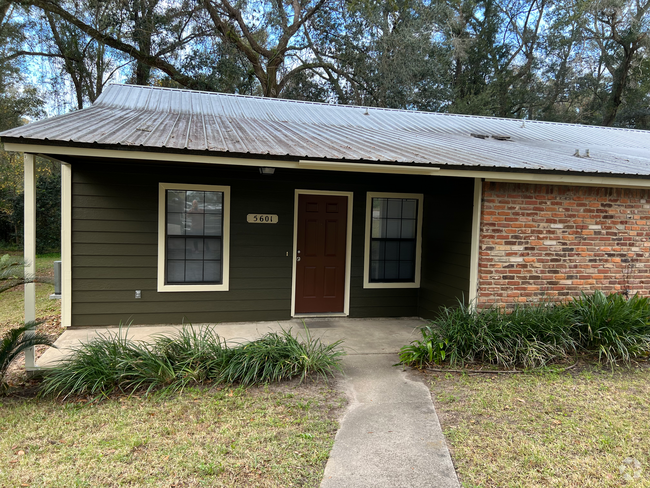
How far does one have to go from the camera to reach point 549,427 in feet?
12.3

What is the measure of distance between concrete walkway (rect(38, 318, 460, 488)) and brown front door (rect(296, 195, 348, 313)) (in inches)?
34.7

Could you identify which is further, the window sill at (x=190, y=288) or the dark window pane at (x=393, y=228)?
the dark window pane at (x=393, y=228)

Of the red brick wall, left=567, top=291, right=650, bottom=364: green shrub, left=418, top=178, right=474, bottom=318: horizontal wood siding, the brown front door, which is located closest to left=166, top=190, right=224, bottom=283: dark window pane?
the brown front door

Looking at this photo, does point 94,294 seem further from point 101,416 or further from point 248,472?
point 248,472

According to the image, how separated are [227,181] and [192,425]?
13.0 ft

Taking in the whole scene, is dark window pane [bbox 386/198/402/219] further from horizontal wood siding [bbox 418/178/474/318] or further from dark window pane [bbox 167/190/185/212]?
dark window pane [bbox 167/190/185/212]

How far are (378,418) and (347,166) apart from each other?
2.70 metres

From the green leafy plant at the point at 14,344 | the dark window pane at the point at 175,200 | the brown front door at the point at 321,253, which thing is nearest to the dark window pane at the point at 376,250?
the brown front door at the point at 321,253

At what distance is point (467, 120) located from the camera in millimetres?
10195

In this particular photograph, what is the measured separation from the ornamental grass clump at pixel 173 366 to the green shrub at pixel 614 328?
119 inches

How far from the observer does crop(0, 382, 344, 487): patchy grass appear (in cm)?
298

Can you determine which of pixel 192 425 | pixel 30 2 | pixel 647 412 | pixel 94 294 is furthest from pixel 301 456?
pixel 30 2

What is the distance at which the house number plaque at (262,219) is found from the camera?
22.9 feet

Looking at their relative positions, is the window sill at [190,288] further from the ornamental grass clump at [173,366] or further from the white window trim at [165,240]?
the ornamental grass clump at [173,366]
